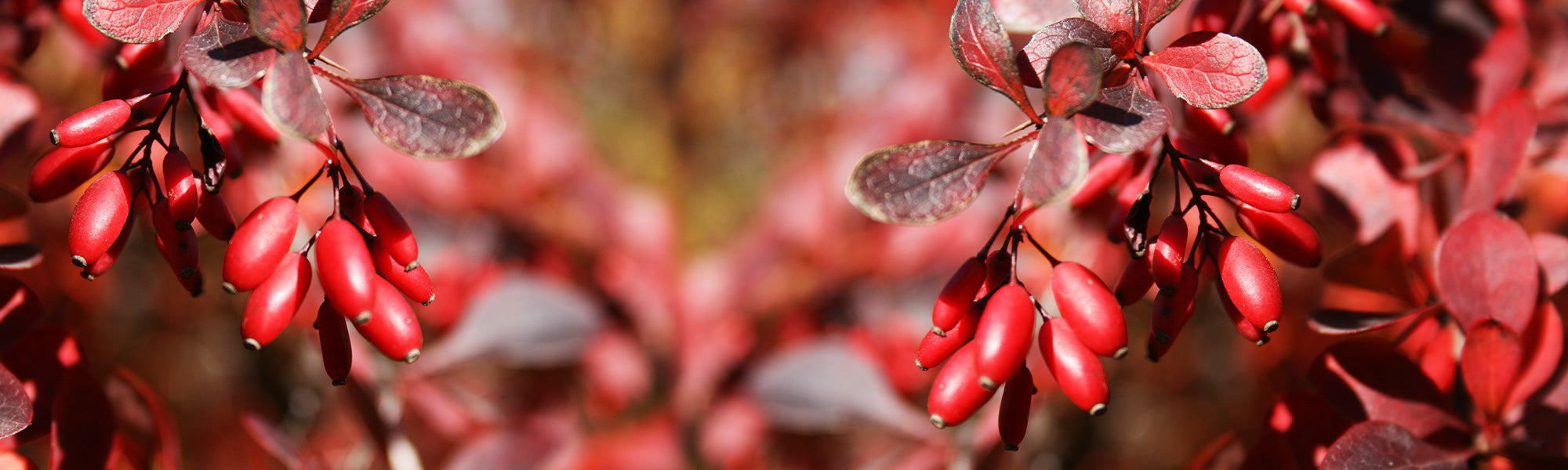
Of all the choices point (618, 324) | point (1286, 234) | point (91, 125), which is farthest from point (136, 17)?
point (618, 324)

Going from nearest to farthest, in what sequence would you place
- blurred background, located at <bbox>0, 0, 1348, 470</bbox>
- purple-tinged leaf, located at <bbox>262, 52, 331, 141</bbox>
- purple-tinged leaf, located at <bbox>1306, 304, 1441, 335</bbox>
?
1. purple-tinged leaf, located at <bbox>262, 52, 331, 141</bbox>
2. purple-tinged leaf, located at <bbox>1306, 304, 1441, 335</bbox>
3. blurred background, located at <bbox>0, 0, 1348, 470</bbox>

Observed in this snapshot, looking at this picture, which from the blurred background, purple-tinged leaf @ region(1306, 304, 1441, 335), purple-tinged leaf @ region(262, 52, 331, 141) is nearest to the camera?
purple-tinged leaf @ region(262, 52, 331, 141)

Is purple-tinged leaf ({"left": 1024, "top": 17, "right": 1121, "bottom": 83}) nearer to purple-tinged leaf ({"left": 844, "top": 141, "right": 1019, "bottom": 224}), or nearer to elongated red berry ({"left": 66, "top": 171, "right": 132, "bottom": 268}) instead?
purple-tinged leaf ({"left": 844, "top": 141, "right": 1019, "bottom": 224})

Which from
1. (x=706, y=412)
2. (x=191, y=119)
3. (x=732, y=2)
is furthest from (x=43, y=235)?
(x=732, y=2)

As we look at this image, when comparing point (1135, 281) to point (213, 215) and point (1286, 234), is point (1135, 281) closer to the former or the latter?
point (1286, 234)

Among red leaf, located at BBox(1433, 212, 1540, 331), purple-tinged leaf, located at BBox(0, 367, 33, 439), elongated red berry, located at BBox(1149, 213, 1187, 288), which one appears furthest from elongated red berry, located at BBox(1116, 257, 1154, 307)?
purple-tinged leaf, located at BBox(0, 367, 33, 439)

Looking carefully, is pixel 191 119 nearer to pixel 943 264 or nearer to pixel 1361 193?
pixel 943 264

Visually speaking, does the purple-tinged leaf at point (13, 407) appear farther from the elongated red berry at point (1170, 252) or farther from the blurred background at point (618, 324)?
the elongated red berry at point (1170, 252)
